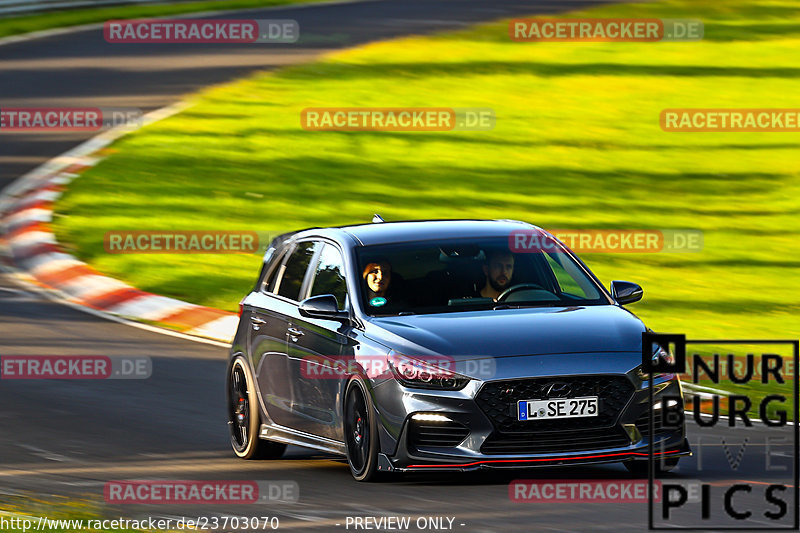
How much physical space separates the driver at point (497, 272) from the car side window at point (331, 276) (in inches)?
32.6

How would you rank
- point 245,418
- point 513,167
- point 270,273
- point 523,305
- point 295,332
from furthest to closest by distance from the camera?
point 513,167 < point 270,273 < point 245,418 < point 295,332 < point 523,305

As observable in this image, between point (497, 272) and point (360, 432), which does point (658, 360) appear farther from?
point (360, 432)

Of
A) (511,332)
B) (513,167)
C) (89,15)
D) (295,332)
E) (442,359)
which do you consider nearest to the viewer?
(442,359)

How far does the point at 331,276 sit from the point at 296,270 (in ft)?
2.02

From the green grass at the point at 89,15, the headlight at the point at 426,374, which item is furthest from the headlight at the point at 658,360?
the green grass at the point at 89,15

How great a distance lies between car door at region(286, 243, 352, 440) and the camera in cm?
1000

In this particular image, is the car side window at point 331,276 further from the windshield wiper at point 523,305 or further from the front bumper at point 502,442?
the front bumper at point 502,442

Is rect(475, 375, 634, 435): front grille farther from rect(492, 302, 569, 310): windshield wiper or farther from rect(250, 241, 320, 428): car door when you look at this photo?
rect(250, 241, 320, 428): car door

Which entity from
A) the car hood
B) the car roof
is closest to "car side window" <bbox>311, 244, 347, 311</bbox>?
the car roof

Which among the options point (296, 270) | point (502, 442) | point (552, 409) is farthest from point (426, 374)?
point (296, 270)

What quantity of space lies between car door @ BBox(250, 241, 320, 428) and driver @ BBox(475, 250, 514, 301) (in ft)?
4.19

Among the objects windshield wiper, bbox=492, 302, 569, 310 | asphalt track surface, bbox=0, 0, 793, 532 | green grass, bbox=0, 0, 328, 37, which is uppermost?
green grass, bbox=0, 0, 328, 37

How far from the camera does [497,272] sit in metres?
10.4

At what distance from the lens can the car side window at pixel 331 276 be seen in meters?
10.5
